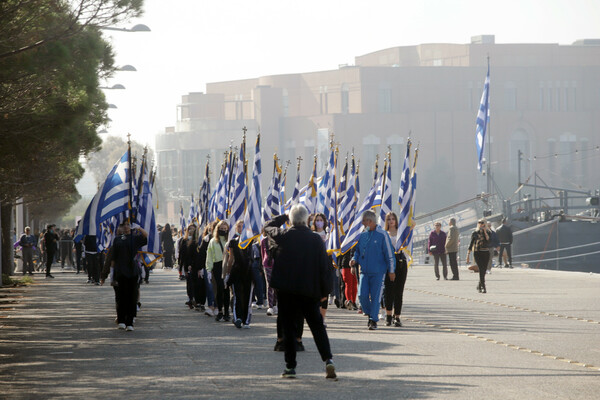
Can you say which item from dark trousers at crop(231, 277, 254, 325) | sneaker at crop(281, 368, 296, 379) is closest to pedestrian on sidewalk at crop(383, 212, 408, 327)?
dark trousers at crop(231, 277, 254, 325)

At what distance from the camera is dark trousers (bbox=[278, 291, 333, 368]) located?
9758 mm

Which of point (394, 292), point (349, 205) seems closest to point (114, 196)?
point (394, 292)

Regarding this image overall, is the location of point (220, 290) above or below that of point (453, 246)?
below

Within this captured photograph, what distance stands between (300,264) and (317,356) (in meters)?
2.20

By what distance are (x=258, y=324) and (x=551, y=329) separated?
440cm

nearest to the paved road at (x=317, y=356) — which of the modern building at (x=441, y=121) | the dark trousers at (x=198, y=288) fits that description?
the dark trousers at (x=198, y=288)

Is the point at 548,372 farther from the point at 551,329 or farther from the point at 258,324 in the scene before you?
the point at 258,324

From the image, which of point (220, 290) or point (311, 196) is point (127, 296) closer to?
point (220, 290)

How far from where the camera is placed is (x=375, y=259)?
47.9 ft

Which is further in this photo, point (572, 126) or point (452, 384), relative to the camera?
point (572, 126)

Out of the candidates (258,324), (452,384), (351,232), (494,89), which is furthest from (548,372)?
(494,89)

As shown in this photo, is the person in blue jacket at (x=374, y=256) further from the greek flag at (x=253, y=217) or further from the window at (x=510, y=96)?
the window at (x=510, y=96)

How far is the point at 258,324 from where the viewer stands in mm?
16375

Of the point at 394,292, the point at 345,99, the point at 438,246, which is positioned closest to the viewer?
the point at 394,292
